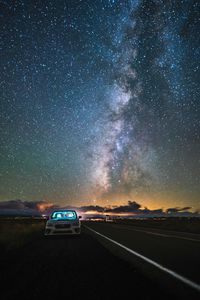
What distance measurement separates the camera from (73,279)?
816 centimetres

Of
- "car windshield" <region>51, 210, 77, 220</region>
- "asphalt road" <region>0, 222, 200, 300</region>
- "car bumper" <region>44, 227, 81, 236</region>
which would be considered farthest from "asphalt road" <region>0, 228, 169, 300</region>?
"car windshield" <region>51, 210, 77, 220</region>

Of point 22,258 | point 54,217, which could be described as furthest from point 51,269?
point 54,217

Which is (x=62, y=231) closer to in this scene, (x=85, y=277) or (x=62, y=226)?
(x=62, y=226)

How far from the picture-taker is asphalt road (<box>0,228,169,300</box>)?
654 cm

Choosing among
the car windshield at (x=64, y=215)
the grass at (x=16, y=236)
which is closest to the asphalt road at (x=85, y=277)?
the grass at (x=16, y=236)

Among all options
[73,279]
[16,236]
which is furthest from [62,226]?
[73,279]

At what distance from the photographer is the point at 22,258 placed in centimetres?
1209

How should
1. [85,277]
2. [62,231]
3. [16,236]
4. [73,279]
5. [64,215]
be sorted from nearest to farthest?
[73,279] → [85,277] → [62,231] → [64,215] → [16,236]

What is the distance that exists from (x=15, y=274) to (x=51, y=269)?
0.98 metres

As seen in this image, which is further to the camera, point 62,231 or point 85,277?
point 62,231

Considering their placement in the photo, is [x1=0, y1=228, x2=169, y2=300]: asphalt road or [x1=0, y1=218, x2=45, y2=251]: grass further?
[x1=0, y1=218, x2=45, y2=251]: grass

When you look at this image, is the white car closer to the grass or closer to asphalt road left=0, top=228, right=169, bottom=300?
the grass

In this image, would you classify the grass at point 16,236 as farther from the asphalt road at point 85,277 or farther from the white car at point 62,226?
the asphalt road at point 85,277

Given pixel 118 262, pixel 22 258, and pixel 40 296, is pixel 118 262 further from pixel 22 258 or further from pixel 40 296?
pixel 40 296
